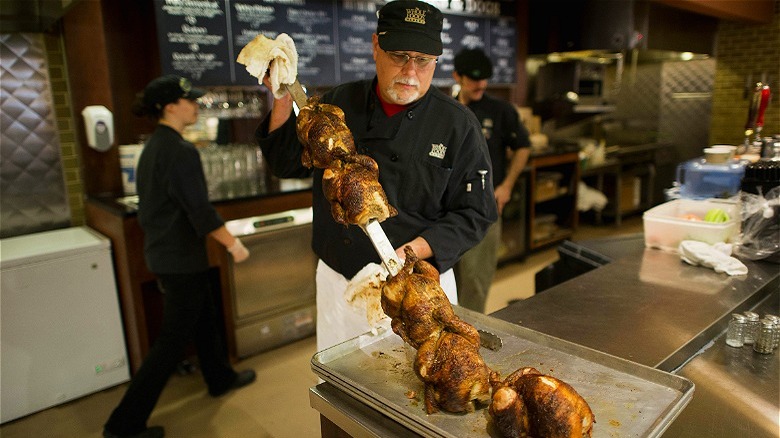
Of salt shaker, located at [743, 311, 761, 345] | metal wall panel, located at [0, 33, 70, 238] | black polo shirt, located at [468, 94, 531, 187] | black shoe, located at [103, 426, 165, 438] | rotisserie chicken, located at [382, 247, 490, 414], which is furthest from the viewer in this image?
black polo shirt, located at [468, 94, 531, 187]

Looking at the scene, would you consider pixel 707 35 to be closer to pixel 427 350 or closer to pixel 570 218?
pixel 570 218

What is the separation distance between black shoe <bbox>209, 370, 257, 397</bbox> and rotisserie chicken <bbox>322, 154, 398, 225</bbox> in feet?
6.92

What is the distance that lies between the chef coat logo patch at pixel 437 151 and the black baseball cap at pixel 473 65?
187 cm

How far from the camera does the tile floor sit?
272 centimetres

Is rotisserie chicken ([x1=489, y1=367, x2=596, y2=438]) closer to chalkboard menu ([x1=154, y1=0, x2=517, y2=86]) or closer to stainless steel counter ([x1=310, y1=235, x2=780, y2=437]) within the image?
stainless steel counter ([x1=310, y1=235, x2=780, y2=437])

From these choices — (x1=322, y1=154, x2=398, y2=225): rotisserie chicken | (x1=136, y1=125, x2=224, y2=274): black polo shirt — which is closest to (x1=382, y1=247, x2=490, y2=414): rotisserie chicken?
(x1=322, y1=154, x2=398, y2=225): rotisserie chicken

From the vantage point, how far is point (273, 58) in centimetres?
148

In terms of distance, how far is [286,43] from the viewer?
4.94 feet

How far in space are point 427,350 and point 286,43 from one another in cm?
93

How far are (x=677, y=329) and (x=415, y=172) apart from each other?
3.09ft

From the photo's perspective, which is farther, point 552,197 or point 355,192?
point 552,197

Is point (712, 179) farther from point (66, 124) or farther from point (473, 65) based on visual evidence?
point (66, 124)

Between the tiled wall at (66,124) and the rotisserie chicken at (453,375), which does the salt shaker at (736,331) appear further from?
the tiled wall at (66,124)

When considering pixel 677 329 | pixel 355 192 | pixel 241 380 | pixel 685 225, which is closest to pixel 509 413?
pixel 355 192
